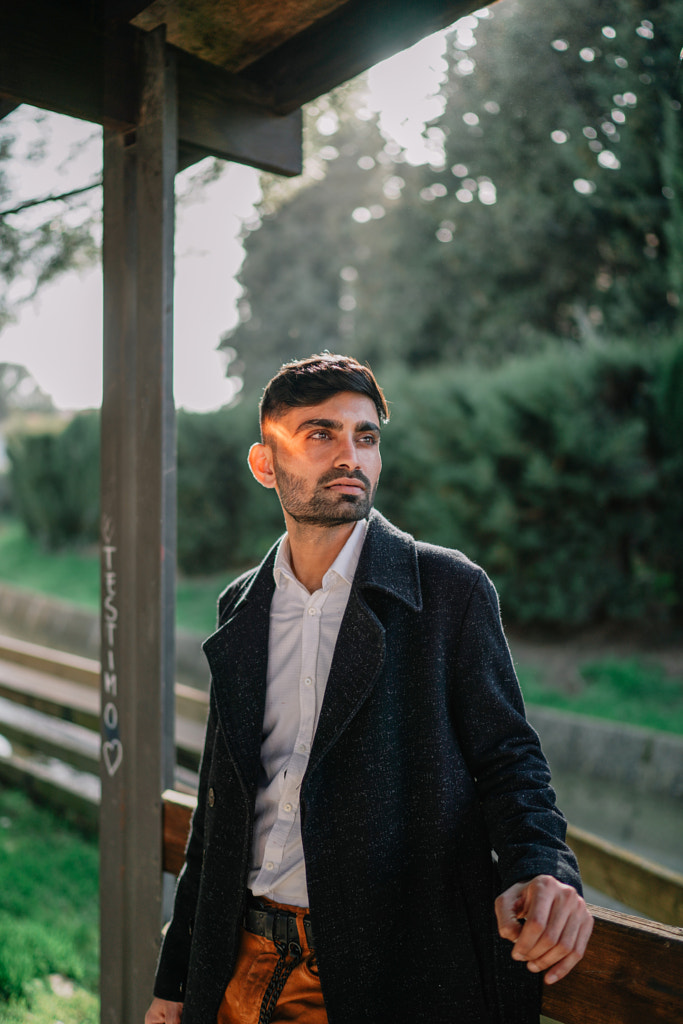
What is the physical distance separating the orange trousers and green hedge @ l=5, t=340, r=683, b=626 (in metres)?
7.12

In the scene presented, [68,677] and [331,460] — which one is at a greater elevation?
[331,460]

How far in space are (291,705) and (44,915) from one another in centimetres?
329

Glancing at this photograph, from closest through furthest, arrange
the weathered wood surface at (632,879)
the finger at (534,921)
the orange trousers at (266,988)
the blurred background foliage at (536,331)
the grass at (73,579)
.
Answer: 1. the finger at (534,921)
2. the orange trousers at (266,988)
3. the weathered wood surface at (632,879)
4. the blurred background foliage at (536,331)
5. the grass at (73,579)

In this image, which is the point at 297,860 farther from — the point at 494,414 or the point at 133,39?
the point at 494,414

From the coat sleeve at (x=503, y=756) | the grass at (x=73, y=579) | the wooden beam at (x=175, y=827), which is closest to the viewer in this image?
the coat sleeve at (x=503, y=756)

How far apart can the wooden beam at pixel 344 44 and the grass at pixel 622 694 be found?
20.9 ft

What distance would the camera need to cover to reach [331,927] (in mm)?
1556

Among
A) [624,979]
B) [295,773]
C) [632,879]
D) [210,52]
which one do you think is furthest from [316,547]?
[632,879]

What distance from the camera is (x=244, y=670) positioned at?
1.80 metres

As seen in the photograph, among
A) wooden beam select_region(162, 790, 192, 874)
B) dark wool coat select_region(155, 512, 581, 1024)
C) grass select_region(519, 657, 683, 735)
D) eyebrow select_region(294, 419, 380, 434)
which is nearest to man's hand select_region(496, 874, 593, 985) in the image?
dark wool coat select_region(155, 512, 581, 1024)

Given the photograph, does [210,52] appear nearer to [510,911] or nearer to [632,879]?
[510,911]

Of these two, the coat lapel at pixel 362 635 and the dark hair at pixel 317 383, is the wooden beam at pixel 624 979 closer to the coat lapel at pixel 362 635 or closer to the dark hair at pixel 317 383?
the coat lapel at pixel 362 635

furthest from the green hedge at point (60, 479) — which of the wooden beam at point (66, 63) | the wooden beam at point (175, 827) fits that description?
the wooden beam at point (175, 827)

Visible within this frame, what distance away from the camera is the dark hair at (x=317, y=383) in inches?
73.0
